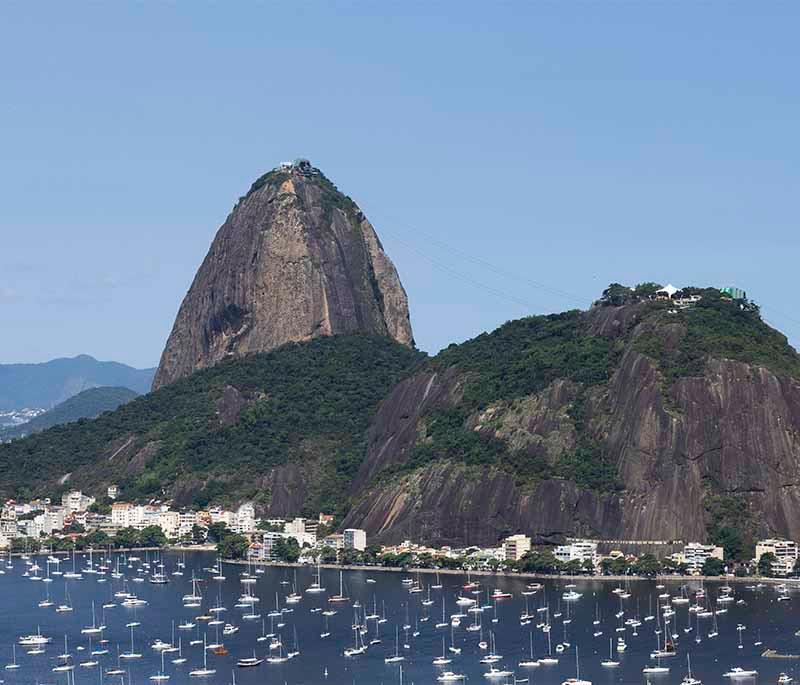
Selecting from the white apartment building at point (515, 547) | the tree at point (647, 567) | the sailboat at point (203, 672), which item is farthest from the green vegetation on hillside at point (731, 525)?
the sailboat at point (203, 672)

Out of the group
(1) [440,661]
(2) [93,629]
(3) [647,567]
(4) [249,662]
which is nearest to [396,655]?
(1) [440,661]

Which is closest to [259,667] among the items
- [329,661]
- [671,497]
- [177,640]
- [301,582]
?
[329,661]

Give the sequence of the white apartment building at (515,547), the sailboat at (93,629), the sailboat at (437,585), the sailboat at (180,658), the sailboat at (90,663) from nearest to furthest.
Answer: the sailboat at (90,663), the sailboat at (180,658), the sailboat at (93,629), the sailboat at (437,585), the white apartment building at (515,547)

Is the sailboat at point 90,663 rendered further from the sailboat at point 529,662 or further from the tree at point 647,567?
the tree at point 647,567

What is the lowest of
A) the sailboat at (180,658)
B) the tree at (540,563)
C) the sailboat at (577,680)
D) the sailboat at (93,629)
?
the sailboat at (577,680)

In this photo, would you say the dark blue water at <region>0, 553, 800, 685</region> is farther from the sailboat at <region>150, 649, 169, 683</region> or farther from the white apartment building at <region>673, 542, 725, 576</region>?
the white apartment building at <region>673, 542, 725, 576</region>

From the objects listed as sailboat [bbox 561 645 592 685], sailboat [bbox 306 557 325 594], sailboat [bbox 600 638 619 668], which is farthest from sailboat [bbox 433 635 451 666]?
sailboat [bbox 306 557 325 594]
